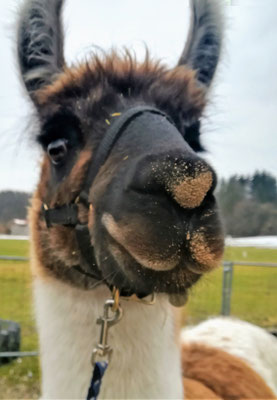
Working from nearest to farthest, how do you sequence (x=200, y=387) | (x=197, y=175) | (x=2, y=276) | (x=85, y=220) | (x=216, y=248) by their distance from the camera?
(x=197, y=175) < (x=216, y=248) < (x=85, y=220) < (x=200, y=387) < (x=2, y=276)

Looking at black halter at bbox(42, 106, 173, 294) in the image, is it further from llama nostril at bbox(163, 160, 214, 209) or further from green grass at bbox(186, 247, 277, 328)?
green grass at bbox(186, 247, 277, 328)

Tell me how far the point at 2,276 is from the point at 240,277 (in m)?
5.52

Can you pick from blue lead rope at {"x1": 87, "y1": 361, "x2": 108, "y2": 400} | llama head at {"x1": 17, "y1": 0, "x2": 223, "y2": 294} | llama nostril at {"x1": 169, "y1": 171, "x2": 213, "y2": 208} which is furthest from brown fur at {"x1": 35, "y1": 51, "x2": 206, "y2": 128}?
blue lead rope at {"x1": 87, "y1": 361, "x2": 108, "y2": 400}

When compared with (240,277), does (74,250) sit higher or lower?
higher

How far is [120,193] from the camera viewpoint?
4.98 ft

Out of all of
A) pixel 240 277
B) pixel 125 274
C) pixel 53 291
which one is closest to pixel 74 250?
pixel 53 291

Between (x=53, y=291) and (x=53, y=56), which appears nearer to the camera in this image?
(x=53, y=291)

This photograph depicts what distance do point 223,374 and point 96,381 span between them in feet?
4.83

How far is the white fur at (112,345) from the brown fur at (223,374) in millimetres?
813

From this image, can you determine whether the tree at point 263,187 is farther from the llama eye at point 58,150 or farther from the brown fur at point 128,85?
the llama eye at point 58,150

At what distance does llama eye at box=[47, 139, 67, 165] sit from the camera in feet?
6.68

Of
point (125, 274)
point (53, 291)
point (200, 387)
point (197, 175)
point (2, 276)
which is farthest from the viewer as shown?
point (2, 276)

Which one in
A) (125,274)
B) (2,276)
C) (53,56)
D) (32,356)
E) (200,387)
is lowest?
(32,356)

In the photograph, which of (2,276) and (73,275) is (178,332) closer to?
(73,275)
